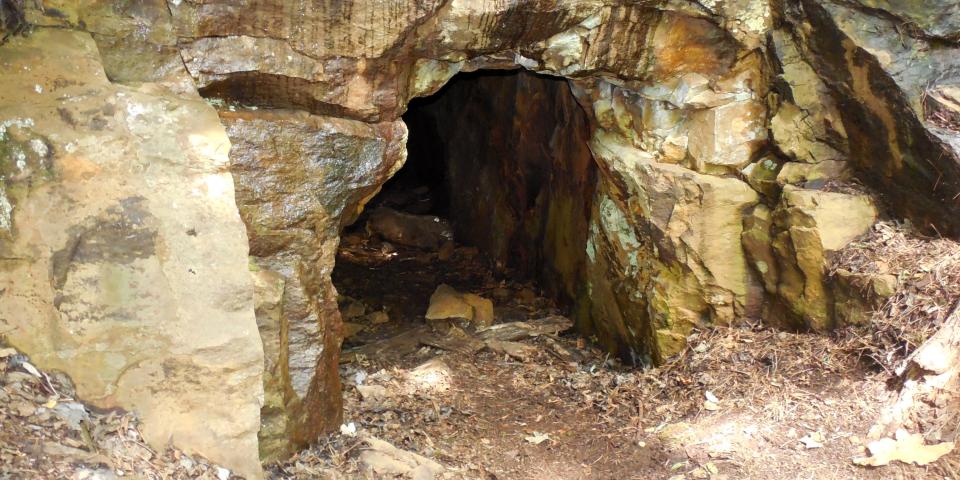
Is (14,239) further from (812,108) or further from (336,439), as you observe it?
(812,108)

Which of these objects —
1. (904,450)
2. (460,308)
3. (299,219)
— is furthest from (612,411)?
(299,219)

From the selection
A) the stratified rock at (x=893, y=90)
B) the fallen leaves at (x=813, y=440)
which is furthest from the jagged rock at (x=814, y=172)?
the fallen leaves at (x=813, y=440)

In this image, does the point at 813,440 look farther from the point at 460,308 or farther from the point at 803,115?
the point at 460,308

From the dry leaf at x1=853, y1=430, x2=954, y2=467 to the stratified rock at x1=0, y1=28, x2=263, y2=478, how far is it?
2.84 meters

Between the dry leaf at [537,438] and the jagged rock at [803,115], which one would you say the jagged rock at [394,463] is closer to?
the dry leaf at [537,438]

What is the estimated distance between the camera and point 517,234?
7879mm

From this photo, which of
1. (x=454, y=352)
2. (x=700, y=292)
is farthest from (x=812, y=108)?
(x=454, y=352)

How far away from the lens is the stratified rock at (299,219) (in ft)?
12.5

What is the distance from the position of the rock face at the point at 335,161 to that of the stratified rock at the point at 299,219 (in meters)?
0.01

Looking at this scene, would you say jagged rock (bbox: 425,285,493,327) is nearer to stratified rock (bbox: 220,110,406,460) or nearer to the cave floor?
the cave floor

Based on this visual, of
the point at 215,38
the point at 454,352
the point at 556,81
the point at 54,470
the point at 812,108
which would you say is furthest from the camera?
the point at 556,81

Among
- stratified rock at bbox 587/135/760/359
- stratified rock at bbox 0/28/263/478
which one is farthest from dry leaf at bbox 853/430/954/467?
stratified rock at bbox 0/28/263/478

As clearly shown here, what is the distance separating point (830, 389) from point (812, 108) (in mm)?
1625

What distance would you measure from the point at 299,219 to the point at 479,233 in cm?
492
